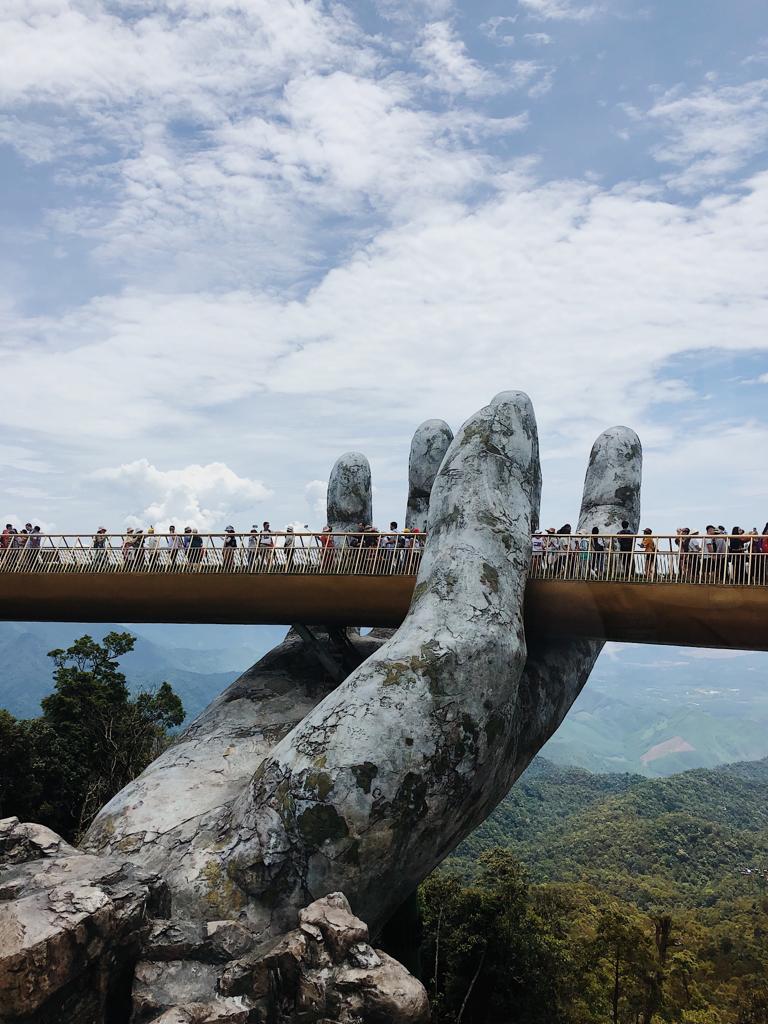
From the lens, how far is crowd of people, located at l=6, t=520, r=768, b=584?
1294 cm

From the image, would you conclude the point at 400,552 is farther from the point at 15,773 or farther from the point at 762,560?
the point at 15,773

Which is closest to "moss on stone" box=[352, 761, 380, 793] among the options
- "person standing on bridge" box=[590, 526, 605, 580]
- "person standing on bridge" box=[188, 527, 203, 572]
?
"person standing on bridge" box=[590, 526, 605, 580]

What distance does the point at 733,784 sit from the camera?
10331 cm

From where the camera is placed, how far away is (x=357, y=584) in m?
14.9

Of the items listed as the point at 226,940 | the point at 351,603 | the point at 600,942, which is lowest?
the point at 600,942

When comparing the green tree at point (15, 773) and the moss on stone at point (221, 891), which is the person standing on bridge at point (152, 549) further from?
the green tree at point (15, 773)

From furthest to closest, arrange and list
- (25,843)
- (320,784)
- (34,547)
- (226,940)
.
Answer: (34,547) < (320,784) < (25,843) < (226,940)

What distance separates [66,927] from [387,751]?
15.2 ft

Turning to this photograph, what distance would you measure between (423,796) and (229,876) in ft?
9.85

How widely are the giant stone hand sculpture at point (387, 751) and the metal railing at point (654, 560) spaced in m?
0.65

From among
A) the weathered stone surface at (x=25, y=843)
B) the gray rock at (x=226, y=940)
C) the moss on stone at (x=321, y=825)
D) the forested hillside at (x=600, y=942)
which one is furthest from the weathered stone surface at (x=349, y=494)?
the forested hillside at (x=600, y=942)

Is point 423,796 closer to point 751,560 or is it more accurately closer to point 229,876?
point 229,876

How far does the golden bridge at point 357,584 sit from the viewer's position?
12.8 m

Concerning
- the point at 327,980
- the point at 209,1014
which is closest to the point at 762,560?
the point at 327,980
